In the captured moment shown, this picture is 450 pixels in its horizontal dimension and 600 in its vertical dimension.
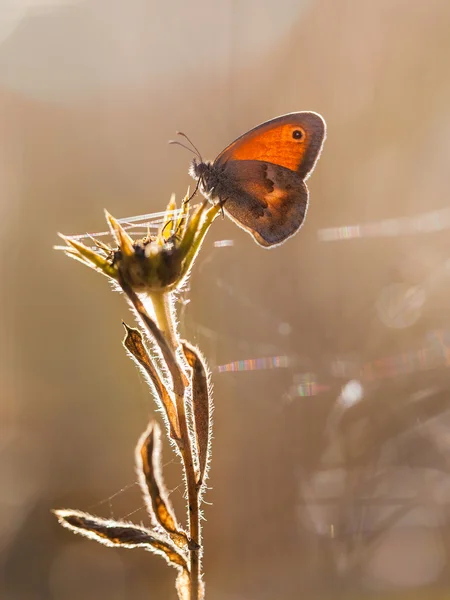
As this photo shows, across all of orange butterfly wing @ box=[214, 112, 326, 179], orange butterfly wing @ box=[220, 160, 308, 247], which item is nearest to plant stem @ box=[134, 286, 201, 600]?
orange butterfly wing @ box=[220, 160, 308, 247]

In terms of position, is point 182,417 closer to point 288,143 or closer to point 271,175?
point 271,175

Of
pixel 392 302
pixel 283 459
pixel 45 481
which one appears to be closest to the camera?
pixel 392 302

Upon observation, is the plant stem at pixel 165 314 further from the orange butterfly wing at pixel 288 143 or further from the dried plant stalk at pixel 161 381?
the orange butterfly wing at pixel 288 143

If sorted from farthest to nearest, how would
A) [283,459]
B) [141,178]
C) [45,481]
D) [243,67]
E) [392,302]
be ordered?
[243,67], [141,178], [45,481], [283,459], [392,302]

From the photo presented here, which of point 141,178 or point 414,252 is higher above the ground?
point 141,178

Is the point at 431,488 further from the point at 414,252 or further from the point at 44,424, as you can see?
the point at 44,424

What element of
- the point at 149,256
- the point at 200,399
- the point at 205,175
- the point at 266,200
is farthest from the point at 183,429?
the point at 205,175

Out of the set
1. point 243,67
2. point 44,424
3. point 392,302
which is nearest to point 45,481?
point 44,424

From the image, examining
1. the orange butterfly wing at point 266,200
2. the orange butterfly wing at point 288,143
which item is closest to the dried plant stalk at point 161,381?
the orange butterfly wing at point 266,200
